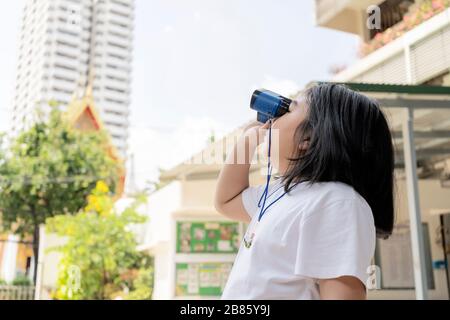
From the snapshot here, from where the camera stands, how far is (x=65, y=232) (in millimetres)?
6770

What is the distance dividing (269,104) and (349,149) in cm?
11

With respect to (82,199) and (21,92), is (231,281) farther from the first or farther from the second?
(82,199)

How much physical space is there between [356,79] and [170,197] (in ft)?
6.87

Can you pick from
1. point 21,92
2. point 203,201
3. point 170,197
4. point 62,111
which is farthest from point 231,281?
point 62,111

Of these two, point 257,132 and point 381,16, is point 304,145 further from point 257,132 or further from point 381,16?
point 381,16

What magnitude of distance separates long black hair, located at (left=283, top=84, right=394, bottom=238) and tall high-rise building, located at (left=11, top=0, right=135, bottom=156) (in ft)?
9.62

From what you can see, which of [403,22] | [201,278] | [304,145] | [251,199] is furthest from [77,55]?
[304,145]

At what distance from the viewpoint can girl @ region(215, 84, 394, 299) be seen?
19.8 inches

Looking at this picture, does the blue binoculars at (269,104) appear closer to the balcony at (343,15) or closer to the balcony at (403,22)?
the balcony at (403,22)

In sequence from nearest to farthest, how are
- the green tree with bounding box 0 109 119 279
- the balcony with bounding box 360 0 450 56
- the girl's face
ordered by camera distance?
the girl's face, the balcony with bounding box 360 0 450 56, the green tree with bounding box 0 109 119 279

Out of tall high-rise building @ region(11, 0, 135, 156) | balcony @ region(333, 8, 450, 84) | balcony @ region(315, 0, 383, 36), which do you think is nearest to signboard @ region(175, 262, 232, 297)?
tall high-rise building @ region(11, 0, 135, 156)

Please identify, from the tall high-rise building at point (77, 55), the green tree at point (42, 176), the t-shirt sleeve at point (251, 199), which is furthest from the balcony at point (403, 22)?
the green tree at point (42, 176)

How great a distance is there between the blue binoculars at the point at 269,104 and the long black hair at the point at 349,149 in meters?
0.03

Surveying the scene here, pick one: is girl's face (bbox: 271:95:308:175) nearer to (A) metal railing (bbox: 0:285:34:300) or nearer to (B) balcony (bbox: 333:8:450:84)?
(B) balcony (bbox: 333:8:450:84)
